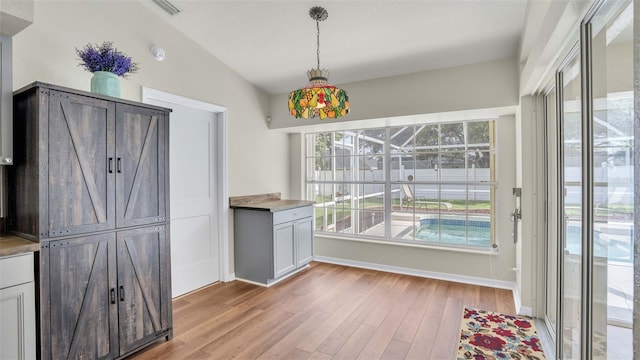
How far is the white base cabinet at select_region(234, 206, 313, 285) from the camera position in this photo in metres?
3.60

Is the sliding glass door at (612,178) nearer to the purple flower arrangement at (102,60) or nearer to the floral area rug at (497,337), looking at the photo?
the floral area rug at (497,337)

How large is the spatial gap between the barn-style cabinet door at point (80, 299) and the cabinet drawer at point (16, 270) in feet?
0.19

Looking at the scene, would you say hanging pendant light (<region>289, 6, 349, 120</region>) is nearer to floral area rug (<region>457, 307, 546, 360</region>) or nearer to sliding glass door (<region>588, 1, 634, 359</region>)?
sliding glass door (<region>588, 1, 634, 359</region>)

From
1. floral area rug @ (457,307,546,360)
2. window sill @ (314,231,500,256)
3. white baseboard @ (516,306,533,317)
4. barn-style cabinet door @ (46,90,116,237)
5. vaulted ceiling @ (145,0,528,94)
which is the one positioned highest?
vaulted ceiling @ (145,0,528,94)

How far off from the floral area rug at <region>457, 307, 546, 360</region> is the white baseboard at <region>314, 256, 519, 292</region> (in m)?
0.80

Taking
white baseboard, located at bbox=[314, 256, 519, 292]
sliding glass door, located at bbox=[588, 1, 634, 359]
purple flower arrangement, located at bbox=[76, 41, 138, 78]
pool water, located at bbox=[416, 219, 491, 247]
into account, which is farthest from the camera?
pool water, located at bbox=[416, 219, 491, 247]

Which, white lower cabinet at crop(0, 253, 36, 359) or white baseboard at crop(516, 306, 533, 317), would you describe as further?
white baseboard at crop(516, 306, 533, 317)

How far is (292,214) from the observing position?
3.91m

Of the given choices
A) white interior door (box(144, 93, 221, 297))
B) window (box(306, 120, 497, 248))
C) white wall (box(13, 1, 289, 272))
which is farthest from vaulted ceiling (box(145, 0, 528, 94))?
window (box(306, 120, 497, 248))

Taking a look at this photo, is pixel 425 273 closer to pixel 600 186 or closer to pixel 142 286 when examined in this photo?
pixel 600 186

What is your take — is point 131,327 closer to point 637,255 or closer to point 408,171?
point 637,255

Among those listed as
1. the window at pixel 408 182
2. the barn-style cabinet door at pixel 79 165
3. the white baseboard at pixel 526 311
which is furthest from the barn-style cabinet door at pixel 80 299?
the white baseboard at pixel 526 311

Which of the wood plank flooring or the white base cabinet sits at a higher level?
the white base cabinet

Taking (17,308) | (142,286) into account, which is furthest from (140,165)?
(17,308)
